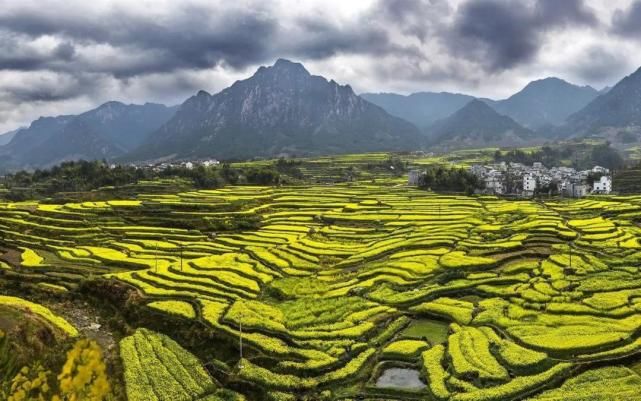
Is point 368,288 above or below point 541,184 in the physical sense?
below

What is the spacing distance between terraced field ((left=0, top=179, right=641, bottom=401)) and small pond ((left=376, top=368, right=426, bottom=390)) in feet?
0.45

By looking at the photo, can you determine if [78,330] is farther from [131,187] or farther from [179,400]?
[131,187]

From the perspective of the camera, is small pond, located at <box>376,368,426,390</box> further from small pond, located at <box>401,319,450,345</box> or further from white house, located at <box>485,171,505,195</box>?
white house, located at <box>485,171,505,195</box>

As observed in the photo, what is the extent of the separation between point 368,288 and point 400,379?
11348mm

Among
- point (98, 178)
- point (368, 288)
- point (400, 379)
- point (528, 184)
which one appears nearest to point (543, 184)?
point (528, 184)

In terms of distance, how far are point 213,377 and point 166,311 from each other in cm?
836

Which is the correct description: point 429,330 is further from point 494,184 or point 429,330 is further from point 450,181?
point 494,184

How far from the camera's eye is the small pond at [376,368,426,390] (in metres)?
24.2

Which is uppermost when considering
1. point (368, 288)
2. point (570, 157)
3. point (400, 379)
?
point (570, 157)

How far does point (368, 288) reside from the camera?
118 feet

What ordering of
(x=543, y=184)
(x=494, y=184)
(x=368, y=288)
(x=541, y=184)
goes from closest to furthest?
(x=368, y=288), (x=543, y=184), (x=541, y=184), (x=494, y=184)

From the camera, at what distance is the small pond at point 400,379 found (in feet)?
79.5

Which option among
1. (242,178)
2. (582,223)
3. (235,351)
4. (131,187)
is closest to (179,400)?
(235,351)

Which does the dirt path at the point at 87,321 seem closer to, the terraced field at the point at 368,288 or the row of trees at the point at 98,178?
the terraced field at the point at 368,288
